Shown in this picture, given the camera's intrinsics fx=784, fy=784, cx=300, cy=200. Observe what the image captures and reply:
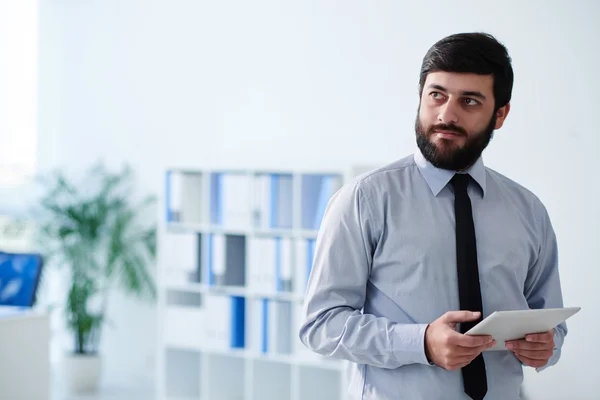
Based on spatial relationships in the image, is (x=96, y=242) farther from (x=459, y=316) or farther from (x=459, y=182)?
(x=459, y=316)

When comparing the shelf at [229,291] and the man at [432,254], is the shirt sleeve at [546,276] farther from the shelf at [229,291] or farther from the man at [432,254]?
the shelf at [229,291]

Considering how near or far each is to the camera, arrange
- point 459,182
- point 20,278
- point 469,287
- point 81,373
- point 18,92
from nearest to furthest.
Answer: point 469,287, point 459,182, point 20,278, point 81,373, point 18,92

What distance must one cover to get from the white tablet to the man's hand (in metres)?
0.01

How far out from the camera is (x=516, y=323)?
1613 millimetres

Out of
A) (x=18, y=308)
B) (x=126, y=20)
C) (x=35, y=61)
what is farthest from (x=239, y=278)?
(x=35, y=61)

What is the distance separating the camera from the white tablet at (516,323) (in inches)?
61.0

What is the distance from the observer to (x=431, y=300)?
1701mm

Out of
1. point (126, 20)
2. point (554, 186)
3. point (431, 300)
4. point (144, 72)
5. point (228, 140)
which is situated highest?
point (126, 20)

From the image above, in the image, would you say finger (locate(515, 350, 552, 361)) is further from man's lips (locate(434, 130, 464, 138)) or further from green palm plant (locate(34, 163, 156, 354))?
green palm plant (locate(34, 163, 156, 354))

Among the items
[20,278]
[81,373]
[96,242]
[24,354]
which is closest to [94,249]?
[96,242]

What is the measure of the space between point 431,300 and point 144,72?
4139 millimetres

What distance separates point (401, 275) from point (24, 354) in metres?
2.86

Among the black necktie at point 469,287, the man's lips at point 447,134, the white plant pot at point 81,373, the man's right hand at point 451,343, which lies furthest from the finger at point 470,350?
the white plant pot at point 81,373

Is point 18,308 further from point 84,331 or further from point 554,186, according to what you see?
point 554,186
